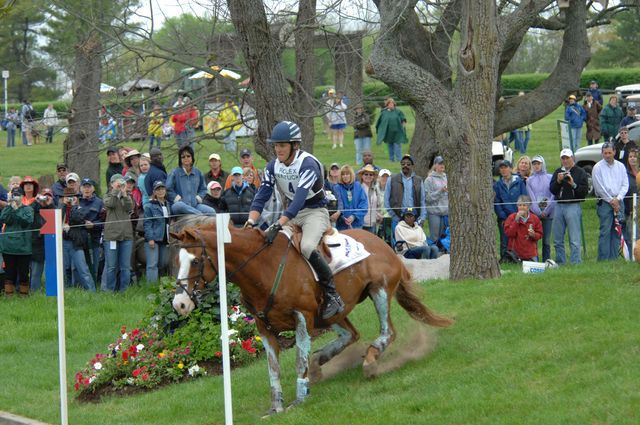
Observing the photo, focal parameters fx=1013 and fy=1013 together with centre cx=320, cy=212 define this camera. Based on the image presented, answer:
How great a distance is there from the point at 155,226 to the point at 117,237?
26.3 inches

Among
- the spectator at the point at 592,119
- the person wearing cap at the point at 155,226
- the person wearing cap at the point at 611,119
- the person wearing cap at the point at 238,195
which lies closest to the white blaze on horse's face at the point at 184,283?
the person wearing cap at the point at 155,226

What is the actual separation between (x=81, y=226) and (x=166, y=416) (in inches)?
290

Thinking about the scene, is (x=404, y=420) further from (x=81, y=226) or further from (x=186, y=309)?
(x=81, y=226)

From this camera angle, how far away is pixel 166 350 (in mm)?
12891

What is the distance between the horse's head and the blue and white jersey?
1.00 m

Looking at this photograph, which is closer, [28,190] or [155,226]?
[155,226]

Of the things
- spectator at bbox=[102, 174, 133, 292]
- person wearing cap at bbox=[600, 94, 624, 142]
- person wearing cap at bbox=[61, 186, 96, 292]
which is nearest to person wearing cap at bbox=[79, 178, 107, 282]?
person wearing cap at bbox=[61, 186, 96, 292]

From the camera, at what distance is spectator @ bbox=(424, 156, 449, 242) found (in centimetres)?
1903

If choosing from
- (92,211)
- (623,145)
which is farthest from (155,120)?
(623,145)

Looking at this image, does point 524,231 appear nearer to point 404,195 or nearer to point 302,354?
point 404,195

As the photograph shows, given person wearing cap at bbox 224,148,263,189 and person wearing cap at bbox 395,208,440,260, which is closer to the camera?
person wearing cap at bbox 395,208,440,260

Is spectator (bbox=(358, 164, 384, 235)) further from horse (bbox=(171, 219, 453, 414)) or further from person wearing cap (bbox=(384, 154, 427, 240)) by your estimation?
horse (bbox=(171, 219, 453, 414))

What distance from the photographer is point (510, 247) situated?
18203 millimetres

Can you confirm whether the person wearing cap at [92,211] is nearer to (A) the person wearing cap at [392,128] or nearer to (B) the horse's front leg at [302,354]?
(B) the horse's front leg at [302,354]
